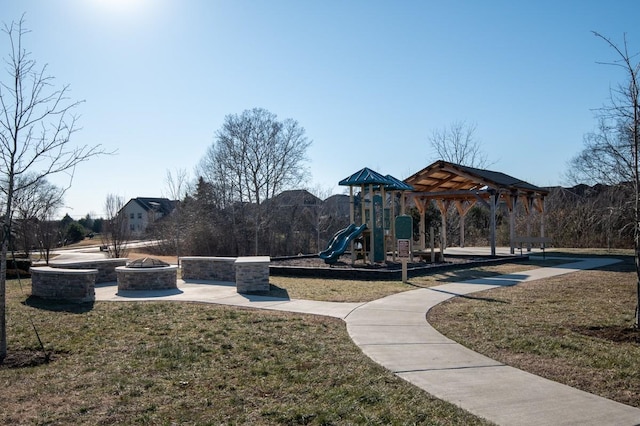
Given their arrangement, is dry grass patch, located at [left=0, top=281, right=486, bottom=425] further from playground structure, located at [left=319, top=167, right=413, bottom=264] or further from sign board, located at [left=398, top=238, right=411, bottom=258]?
playground structure, located at [left=319, top=167, right=413, bottom=264]

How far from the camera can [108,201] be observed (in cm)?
2477

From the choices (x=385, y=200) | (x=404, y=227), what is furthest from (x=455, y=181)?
(x=404, y=227)

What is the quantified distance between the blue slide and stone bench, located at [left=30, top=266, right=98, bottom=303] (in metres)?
7.66

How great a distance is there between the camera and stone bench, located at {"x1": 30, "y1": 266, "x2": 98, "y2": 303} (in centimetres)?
1084

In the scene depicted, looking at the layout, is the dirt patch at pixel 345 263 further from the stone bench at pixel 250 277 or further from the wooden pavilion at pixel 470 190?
the stone bench at pixel 250 277

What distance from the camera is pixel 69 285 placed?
10992mm

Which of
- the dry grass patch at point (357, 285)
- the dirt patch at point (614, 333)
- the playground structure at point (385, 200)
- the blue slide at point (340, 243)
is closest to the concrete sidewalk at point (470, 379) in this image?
the dirt patch at point (614, 333)

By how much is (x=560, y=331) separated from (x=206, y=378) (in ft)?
16.4

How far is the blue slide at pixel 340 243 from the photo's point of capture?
16.6 meters

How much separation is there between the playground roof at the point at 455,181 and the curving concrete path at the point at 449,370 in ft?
35.9

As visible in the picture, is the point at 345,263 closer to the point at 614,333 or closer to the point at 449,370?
the point at 614,333

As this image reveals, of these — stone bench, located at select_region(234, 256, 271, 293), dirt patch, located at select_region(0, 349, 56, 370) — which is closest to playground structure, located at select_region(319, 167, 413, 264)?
stone bench, located at select_region(234, 256, 271, 293)

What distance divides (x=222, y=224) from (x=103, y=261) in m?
19.2

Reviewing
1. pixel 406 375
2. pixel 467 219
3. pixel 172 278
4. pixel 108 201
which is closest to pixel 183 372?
pixel 406 375
